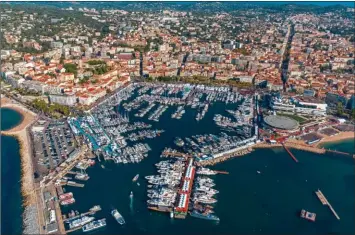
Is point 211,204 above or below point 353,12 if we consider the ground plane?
below

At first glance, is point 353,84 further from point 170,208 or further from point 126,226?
point 126,226

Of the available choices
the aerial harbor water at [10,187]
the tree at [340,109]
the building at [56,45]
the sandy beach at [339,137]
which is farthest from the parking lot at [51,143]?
the building at [56,45]

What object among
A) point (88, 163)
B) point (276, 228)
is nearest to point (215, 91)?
point (88, 163)

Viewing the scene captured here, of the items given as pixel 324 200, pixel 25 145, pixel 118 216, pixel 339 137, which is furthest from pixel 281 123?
pixel 25 145

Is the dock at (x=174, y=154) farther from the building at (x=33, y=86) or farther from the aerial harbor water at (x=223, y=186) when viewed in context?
the building at (x=33, y=86)

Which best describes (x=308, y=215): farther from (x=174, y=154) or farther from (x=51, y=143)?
(x=51, y=143)

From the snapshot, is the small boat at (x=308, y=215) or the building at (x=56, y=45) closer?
Result: the small boat at (x=308, y=215)

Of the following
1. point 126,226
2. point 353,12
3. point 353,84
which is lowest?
point 126,226
